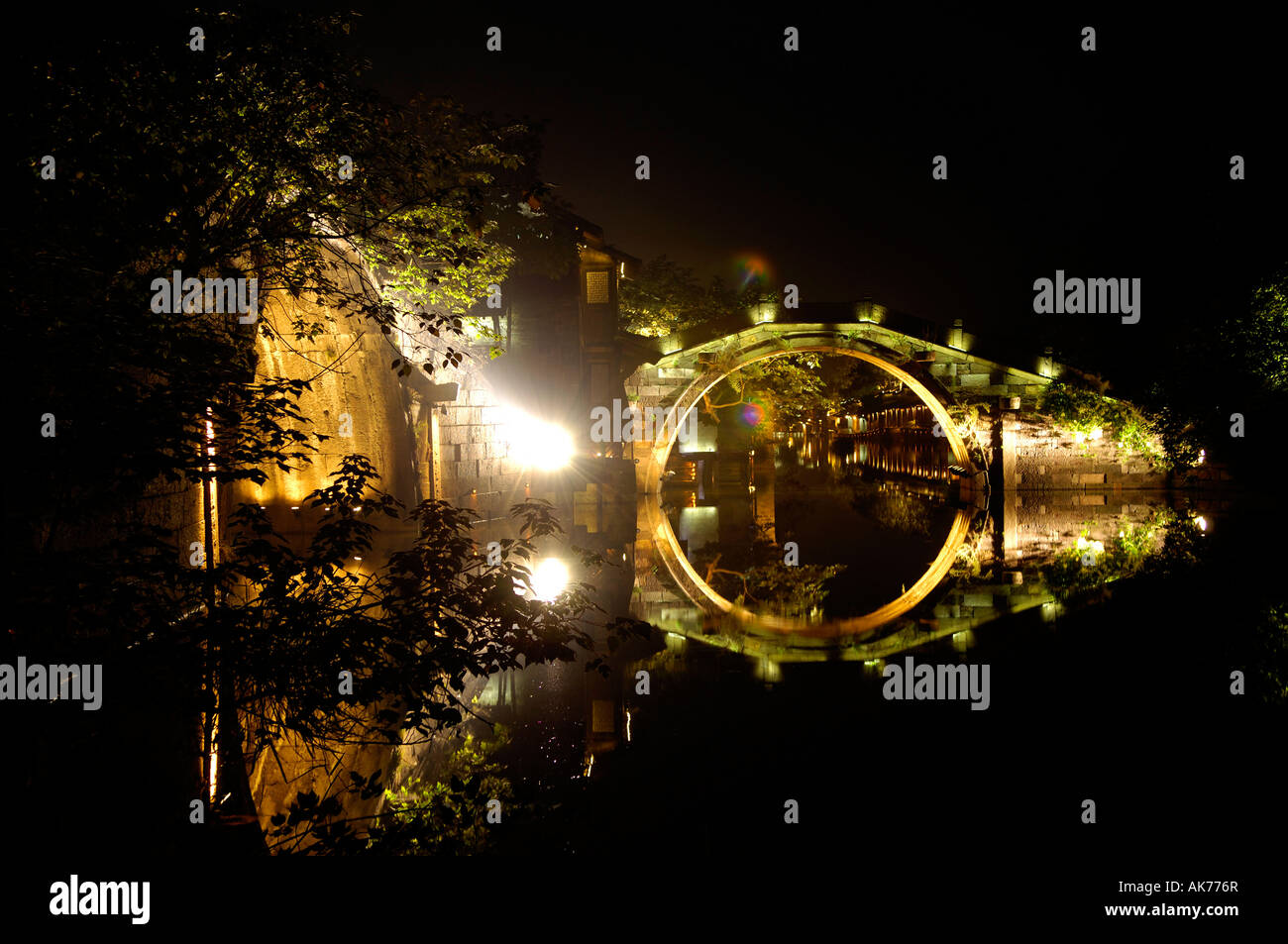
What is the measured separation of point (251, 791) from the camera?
436 centimetres

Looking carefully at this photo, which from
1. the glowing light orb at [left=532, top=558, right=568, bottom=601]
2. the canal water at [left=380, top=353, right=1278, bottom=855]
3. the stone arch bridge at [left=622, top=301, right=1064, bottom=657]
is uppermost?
the stone arch bridge at [left=622, top=301, right=1064, bottom=657]

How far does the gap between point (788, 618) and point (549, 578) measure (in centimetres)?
366

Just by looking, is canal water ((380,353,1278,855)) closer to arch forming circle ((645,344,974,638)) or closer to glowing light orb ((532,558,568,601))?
arch forming circle ((645,344,974,638))

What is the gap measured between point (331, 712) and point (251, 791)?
0.64 metres

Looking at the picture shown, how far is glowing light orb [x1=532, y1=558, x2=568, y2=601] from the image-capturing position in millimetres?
9721

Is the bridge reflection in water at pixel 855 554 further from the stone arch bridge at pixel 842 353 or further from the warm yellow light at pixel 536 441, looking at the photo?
the warm yellow light at pixel 536 441

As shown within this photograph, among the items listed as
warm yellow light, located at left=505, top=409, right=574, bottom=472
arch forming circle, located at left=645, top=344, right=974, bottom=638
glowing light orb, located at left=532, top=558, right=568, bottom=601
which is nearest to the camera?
arch forming circle, located at left=645, top=344, right=974, bottom=638

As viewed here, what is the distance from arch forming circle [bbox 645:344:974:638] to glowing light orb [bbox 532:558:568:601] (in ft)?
6.08

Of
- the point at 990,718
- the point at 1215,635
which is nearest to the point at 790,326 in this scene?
the point at 1215,635

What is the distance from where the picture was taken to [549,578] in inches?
428

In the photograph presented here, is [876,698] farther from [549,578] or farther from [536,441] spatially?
[536,441]

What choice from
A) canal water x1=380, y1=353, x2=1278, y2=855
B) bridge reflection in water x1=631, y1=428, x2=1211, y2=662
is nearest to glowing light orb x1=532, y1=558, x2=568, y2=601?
canal water x1=380, y1=353, x2=1278, y2=855

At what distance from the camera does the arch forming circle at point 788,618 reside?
29.3 ft
